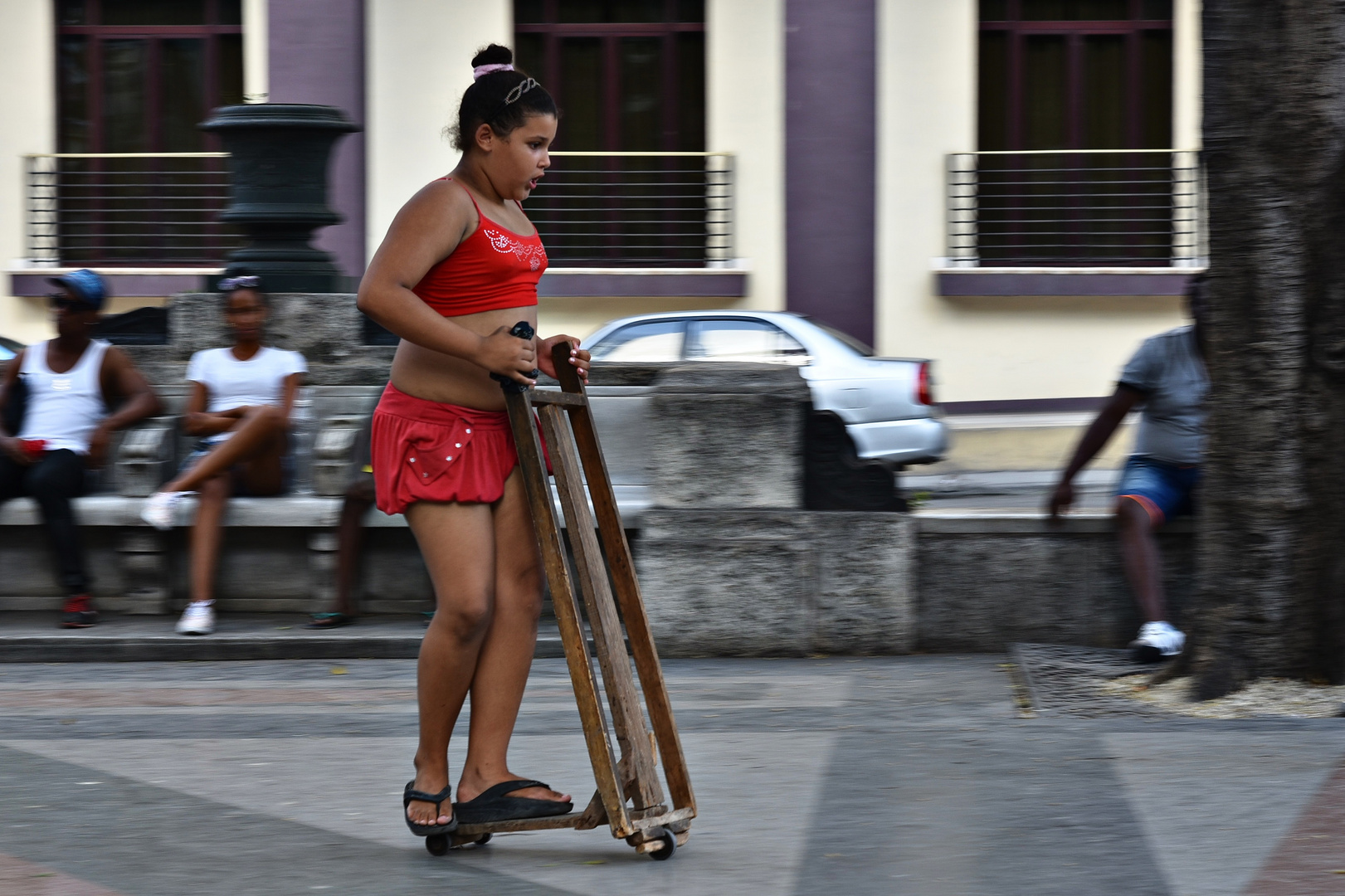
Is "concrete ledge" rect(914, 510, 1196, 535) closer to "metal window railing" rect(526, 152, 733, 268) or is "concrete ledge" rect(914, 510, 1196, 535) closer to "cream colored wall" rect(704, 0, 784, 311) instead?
"cream colored wall" rect(704, 0, 784, 311)

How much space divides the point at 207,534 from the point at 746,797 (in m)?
3.45

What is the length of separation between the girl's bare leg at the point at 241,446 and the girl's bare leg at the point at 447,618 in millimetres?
3461

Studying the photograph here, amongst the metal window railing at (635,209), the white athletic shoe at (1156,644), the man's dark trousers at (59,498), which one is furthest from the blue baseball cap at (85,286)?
the metal window railing at (635,209)

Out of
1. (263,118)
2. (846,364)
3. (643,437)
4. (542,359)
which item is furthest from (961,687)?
(846,364)

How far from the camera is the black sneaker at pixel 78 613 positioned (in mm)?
6984

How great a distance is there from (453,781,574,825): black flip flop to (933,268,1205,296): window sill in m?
12.4

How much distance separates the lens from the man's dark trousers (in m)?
7.04

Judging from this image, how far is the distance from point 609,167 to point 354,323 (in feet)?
28.4

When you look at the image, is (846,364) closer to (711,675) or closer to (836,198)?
(836,198)

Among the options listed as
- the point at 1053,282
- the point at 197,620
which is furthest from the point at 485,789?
the point at 1053,282

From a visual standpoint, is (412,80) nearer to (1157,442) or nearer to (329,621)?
(329,621)

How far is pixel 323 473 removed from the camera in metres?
7.16

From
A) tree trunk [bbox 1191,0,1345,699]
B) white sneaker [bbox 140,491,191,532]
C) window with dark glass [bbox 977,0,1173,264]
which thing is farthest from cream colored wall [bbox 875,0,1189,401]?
tree trunk [bbox 1191,0,1345,699]

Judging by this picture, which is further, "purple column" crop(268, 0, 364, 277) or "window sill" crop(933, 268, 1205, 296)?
"purple column" crop(268, 0, 364, 277)
